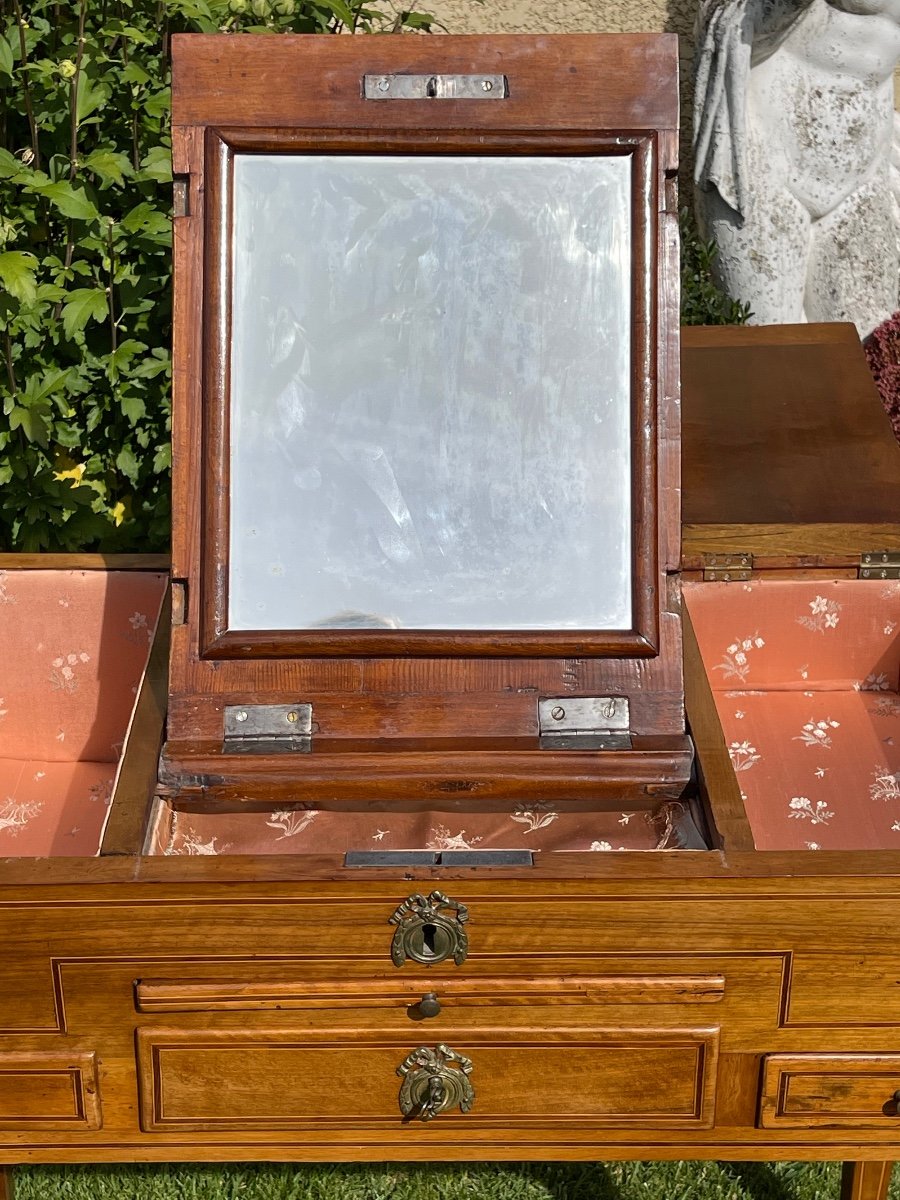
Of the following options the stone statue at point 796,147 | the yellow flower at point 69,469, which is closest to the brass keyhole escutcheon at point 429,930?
the yellow flower at point 69,469

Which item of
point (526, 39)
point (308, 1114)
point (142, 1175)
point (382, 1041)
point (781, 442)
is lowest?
point (142, 1175)

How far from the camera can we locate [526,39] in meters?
1.83

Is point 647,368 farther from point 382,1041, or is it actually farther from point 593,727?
point 382,1041

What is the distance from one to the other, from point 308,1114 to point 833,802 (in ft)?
3.64

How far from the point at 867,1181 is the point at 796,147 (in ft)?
11.2

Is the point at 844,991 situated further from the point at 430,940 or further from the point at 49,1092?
the point at 49,1092

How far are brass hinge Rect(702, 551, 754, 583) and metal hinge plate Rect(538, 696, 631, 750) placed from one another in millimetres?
630

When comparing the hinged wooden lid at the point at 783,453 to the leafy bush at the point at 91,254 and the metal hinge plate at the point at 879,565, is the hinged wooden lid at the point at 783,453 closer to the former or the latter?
the metal hinge plate at the point at 879,565

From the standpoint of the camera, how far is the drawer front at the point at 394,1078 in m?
1.60

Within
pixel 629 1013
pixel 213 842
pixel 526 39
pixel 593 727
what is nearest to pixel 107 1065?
pixel 213 842

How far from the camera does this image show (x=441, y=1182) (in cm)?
225

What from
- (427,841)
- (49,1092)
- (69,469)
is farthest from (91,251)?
(49,1092)

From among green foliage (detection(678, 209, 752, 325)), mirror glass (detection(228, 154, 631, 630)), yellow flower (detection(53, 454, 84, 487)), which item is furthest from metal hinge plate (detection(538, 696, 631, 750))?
green foliage (detection(678, 209, 752, 325))

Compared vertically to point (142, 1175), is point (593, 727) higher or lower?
higher
